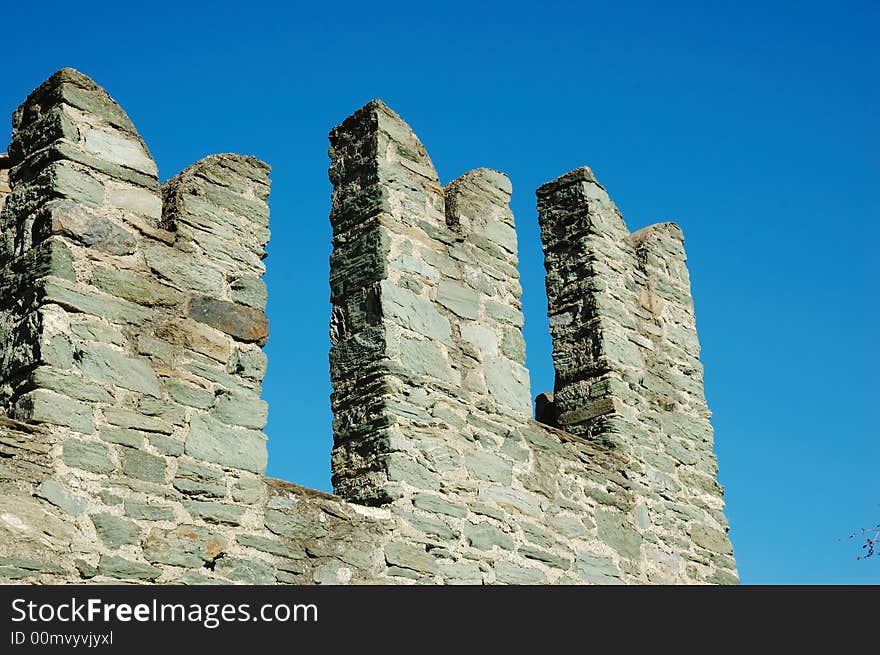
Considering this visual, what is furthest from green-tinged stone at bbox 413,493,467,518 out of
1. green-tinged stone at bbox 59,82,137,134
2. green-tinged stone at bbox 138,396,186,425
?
green-tinged stone at bbox 59,82,137,134

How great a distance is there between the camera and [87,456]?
471 centimetres

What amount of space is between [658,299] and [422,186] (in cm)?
270

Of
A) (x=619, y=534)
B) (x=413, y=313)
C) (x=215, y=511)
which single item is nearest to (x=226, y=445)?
(x=215, y=511)

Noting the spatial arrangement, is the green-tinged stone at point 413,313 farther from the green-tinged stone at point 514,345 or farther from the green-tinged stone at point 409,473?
the green-tinged stone at point 409,473

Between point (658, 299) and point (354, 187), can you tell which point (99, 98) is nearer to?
point (354, 187)

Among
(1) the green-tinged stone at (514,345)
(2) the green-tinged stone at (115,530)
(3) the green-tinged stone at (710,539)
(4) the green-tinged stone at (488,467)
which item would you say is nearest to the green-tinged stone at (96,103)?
A: (2) the green-tinged stone at (115,530)

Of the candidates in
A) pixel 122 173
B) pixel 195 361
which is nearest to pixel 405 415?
pixel 195 361

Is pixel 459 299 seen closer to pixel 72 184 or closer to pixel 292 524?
pixel 292 524

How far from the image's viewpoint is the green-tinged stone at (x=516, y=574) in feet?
20.5

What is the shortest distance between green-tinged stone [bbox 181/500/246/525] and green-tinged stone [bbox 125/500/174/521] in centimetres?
10

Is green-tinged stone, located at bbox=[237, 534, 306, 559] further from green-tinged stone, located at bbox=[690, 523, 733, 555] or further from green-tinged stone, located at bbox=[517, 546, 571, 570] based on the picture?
green-tinged stone, located at bbox=[690, 523, 733, 555]

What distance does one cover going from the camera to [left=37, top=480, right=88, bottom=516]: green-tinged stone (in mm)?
4543

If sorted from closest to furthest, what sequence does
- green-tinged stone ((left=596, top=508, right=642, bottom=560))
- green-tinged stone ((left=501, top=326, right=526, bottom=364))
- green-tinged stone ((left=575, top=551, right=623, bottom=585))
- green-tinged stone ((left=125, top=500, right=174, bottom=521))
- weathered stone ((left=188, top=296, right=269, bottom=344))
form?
1. green-tinged stone ((left=125, top=500, right=174, bottom=521))
2. weathered stone ((left=188, top=296, right=269, bottom=344))
3. green-tinged stone ((left=575, top=551, right=623, bottom=585))
4. green-tinged stone ((left=501, top=326, right=526, bottom=364))
5. green-tinged stone ((left=596, top=508, right=642, bottom=560))
